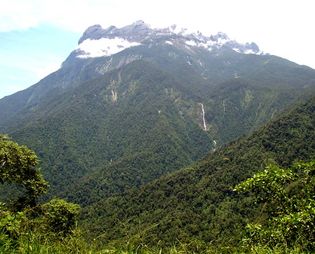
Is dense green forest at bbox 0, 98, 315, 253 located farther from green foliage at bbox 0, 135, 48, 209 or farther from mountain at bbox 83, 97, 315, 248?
mountain at bbox 83, 97, 315, 248

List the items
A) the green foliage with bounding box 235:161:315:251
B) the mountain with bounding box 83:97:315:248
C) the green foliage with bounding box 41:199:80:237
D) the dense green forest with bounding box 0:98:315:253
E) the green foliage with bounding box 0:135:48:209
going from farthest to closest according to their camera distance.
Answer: the mountain with bounding box 83:97:315:248, the green foliage with bounding box 0:135:48:209, the green foliage with bounding box 41:199:80:237, the green foliage with bounding box 235:161:315:251, the dense green forest with bounding box 0:98:315:253

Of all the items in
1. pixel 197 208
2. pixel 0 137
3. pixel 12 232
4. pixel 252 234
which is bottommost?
pixel 197 208

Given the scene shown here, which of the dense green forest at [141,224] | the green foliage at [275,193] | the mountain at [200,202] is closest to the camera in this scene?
the dense green forest at [141,224]

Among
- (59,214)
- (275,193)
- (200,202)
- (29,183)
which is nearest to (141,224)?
(275,193)

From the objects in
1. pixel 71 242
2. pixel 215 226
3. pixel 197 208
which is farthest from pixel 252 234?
pixel 197 208

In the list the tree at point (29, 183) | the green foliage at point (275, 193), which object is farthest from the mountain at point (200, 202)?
the green foliage at point (275, 193)

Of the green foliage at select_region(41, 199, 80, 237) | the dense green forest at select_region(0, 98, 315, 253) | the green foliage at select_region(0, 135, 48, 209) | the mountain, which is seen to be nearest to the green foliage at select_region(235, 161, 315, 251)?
the dense green forest at select_region(0, 98, 315, 253)

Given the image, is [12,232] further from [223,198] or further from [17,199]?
[223,198]

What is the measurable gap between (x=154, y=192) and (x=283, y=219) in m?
180

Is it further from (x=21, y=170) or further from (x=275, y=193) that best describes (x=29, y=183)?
(x=275, y=193)

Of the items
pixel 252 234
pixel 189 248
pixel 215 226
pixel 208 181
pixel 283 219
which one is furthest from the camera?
pixel 208 181

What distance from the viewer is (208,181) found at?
18800 cm

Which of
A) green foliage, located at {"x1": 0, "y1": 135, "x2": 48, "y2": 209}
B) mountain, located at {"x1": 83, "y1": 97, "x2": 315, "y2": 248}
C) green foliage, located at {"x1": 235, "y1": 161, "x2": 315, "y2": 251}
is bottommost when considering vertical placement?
mountain, located at {"x1": 83, "y1": 97, "x2": 315, "y2": 248}

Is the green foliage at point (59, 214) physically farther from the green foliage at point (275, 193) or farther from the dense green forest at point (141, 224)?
the green foliage at point (275, 193)
